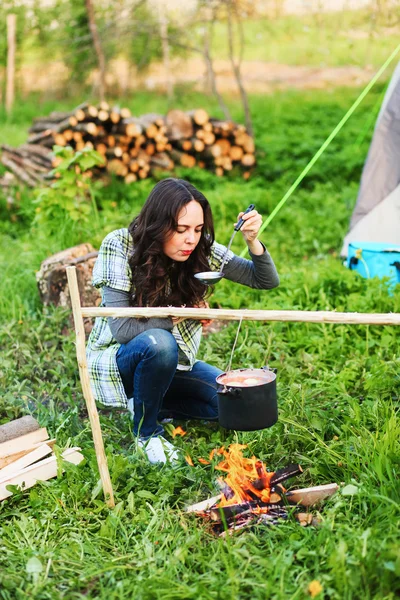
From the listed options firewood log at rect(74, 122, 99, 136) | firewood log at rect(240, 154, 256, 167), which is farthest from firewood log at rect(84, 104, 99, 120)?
firewood log at rect(240, 154, 256, 167)

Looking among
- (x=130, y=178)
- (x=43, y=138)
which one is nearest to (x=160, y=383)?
(x=130, y=178)

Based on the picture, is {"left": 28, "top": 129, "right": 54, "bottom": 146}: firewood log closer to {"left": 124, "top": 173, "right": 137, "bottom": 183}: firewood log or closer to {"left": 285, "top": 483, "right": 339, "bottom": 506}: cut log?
{"left": 124, "top": 173, "right": 137, "bottom": 183}: firewood log

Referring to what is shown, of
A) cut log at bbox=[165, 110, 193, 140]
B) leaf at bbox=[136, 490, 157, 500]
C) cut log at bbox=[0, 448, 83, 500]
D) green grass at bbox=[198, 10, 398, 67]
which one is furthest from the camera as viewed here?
green grass at bbox=[198, 10, 398, 67]

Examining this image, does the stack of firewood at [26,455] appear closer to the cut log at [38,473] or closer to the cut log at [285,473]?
the cut log at [38,473]

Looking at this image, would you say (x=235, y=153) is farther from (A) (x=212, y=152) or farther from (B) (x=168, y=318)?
(B) (x=168, y=318)

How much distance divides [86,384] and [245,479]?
704 millimetres

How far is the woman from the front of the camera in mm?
2883

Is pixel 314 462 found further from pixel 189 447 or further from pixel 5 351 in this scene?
pixel 5 351

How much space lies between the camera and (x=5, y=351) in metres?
4.31

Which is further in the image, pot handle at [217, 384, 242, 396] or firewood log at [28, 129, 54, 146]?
firewood log at [28, 129, 54, 146]

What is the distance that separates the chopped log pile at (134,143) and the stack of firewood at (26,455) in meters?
4.10

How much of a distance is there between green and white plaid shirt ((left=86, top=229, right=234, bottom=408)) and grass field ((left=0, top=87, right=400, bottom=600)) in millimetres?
278

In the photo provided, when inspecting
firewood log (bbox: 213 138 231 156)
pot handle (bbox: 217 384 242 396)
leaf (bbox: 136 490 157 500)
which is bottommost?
leaf (bbox: 136 490 157 500)

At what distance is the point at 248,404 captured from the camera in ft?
8.05
